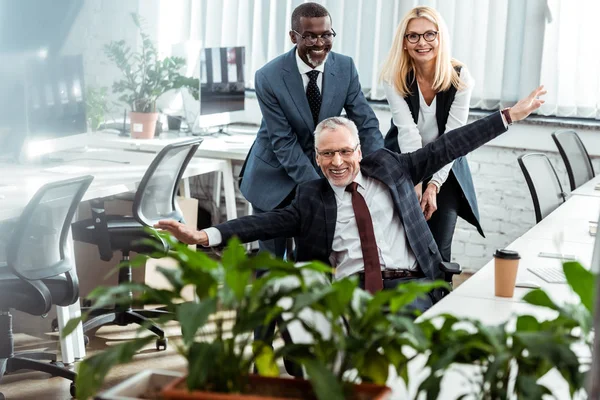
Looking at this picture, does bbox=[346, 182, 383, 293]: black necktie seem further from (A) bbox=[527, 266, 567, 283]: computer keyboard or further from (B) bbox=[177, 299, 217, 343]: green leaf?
(B) bbox=[177, 299, 217, 343]: green leaf

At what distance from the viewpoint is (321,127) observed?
9.80 feet

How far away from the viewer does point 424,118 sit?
144 inches

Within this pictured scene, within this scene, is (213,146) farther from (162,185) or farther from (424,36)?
(424,36)

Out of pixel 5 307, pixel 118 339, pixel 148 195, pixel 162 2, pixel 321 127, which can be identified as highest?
pixel 162 2

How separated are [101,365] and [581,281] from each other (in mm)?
732

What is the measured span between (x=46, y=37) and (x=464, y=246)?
2768 mm

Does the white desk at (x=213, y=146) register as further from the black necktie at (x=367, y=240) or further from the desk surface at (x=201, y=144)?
the black necktie at (x=367, y=240)

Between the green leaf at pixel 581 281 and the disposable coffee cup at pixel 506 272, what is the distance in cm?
105

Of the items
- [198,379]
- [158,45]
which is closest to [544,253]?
[198,379]

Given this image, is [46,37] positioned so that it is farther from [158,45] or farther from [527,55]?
[527,55]

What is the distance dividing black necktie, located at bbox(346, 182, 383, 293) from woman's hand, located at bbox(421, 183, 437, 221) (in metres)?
0.58

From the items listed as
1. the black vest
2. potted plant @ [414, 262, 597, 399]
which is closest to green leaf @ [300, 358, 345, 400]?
potted plant @ [414, 262, 597, 399]

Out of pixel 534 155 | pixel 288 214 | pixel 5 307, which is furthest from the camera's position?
pixel 534 155

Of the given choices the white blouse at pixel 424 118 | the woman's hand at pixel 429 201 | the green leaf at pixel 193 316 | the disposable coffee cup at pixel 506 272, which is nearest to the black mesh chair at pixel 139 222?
the white blouse at pixel 424 118
